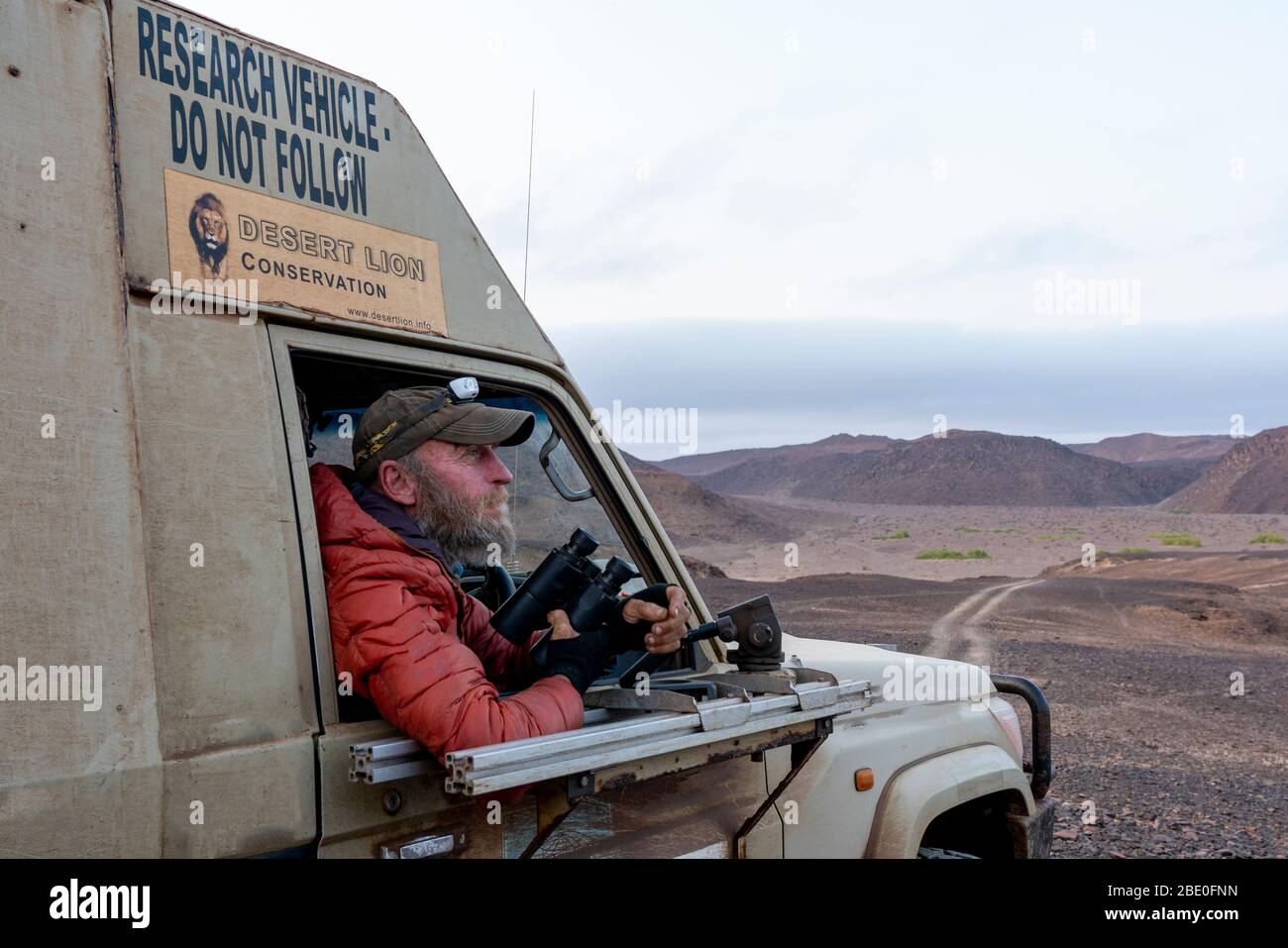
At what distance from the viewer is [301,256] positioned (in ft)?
8.04

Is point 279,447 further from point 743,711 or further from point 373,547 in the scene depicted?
point 743,711

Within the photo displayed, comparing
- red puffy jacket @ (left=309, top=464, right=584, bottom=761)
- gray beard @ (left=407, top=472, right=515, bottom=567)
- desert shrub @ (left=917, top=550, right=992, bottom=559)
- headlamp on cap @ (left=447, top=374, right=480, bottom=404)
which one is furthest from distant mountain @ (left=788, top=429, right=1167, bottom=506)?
red puffy jacket @ (left=309, top=464, right=584, bottom=761)

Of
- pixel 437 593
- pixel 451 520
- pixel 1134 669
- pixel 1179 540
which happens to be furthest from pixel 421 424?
pixel 1179 540

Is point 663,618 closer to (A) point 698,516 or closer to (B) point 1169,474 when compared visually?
(A) point 698,516

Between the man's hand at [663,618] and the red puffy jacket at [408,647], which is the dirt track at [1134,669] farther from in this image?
the red puffy jacket at [408,647]

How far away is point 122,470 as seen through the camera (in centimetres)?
200

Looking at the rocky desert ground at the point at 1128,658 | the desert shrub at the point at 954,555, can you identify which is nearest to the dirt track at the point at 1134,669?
the rocky desert ground at the point at 1128,658

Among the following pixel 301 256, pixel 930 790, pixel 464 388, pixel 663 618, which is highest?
pixel 301 256

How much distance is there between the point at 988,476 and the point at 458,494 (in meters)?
88.6

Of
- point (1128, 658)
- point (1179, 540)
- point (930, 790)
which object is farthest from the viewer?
point (1179, 540)

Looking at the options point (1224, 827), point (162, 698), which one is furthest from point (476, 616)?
point (1224, 827)

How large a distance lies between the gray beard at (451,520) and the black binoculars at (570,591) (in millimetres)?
179

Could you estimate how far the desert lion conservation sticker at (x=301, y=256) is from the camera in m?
2.25

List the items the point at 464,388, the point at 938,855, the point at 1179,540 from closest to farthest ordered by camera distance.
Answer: the point at 464,388 < the point at 938,855 < the point at 1179,540
